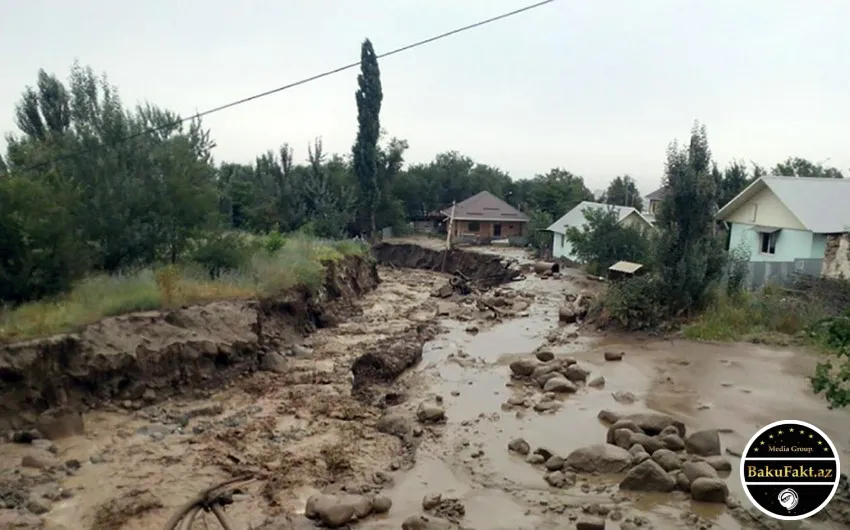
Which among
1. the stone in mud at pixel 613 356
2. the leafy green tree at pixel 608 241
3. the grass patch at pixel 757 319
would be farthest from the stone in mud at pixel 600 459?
the leafy green tree at pixel 608 241

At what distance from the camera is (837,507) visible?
6.33 metres

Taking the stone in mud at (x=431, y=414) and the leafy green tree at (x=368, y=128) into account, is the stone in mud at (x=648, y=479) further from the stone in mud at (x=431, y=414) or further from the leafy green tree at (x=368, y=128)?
the leafy green tree at (x=368, y=128)

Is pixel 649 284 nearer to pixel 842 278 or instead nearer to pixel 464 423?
pixel 842 278

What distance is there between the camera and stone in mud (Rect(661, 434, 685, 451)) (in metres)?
8.73

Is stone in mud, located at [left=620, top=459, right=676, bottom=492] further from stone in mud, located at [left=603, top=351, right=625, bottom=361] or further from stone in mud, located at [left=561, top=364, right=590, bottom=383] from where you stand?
stone in mud, located at [left=603, top=351, right=625, bottom=361]

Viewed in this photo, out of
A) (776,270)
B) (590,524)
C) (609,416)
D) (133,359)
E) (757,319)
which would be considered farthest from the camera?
(776,270)

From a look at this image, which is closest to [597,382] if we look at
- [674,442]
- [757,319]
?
[674,442]

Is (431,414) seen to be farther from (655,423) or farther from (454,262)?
(454,262)

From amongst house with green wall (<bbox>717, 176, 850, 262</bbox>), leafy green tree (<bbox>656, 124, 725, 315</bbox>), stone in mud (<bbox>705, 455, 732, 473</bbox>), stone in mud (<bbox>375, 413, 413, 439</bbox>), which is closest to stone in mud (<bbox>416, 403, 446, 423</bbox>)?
stone in mud (<bbox>375, 413, 413, 439</bbox>)

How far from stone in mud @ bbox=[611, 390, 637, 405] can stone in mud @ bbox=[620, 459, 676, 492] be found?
3.49 m

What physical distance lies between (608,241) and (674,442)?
20116mm

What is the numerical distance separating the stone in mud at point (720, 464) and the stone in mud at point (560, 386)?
3.74 metres

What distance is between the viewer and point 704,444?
28.1 ft

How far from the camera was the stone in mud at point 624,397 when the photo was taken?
11.2 m
